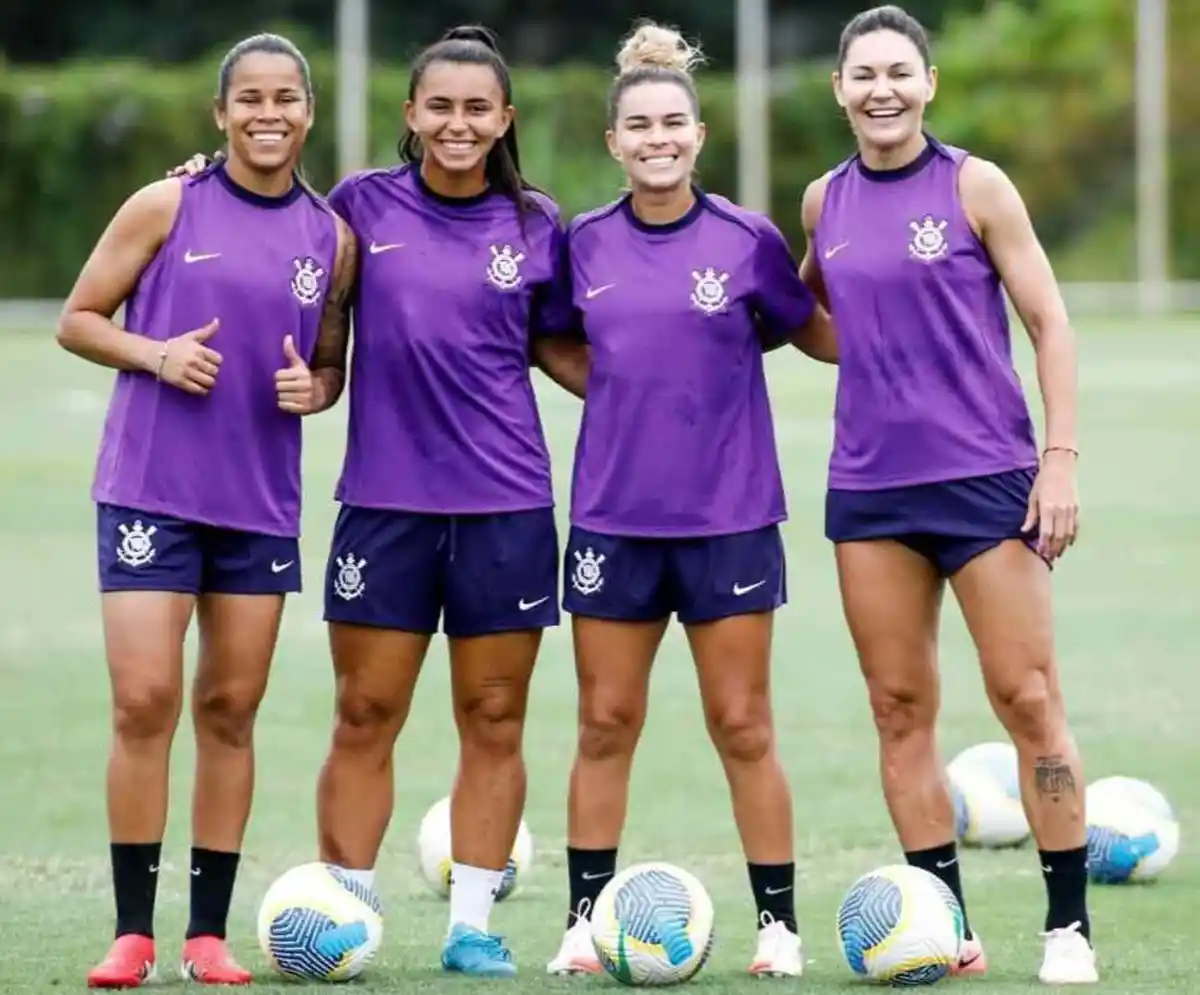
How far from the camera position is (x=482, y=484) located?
6.72m

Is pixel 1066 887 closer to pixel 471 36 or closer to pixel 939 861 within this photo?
pixel 939 861

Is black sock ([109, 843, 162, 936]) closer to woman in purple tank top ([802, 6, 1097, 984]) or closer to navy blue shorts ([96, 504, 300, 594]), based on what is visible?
navy blue shorts ([96, 504, 300, 594])

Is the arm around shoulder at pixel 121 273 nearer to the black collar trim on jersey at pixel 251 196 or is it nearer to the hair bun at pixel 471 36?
the black collar trim on jersey at pixel 251 196

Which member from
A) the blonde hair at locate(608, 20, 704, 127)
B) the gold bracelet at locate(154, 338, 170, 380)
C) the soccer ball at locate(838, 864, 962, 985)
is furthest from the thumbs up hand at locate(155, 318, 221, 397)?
the soccer ball at locate(838, 864, 962, 985)

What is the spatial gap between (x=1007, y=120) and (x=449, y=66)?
39.9m

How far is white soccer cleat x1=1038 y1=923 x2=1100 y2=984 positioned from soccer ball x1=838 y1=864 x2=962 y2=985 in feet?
0.73

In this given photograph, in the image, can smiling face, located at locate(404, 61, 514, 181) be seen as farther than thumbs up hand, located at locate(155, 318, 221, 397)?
Yes

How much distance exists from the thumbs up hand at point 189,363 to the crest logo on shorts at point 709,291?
116 cm

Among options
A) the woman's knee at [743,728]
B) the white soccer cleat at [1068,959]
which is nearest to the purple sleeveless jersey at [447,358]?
the woman's knee at [743,728]

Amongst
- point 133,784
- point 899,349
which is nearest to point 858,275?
point 899,349

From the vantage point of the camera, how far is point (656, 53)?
22.8ft

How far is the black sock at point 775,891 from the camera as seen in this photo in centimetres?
670

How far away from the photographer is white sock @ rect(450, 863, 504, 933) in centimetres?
680

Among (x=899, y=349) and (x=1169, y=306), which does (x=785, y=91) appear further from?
(x=899, y=349)
